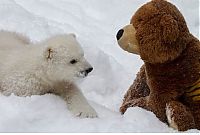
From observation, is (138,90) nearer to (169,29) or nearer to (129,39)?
(129,39)

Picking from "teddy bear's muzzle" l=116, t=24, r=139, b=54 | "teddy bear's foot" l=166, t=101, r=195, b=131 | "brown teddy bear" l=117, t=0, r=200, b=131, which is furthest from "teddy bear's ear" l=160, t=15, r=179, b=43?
"teddy bear's foot" l=166, t=101, r=195, b=131

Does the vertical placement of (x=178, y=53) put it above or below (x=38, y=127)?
above

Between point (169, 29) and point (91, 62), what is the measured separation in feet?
4.01

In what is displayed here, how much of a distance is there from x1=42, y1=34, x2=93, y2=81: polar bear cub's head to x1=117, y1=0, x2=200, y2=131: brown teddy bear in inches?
10.1

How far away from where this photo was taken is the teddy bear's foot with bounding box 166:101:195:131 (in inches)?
90.2

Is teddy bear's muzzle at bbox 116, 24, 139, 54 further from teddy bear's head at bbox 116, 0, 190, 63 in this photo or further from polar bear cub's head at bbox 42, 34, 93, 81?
polar bear cub's head at bbox 42, 34, 93, 81

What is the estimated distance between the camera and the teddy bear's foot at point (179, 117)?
7.52 feet

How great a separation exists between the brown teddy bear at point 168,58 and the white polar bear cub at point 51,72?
278 millimetres

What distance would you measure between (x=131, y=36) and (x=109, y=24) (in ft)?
6.83

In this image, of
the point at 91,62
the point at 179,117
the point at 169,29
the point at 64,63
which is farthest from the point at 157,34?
the point at 91,62

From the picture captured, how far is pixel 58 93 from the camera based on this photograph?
2.62 meters

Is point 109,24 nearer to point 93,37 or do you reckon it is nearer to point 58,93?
point 93,37

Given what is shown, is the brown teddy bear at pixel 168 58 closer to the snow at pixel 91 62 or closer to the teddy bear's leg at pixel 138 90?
the snow at pixel 91 62

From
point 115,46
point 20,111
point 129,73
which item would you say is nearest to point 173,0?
point 115,46
